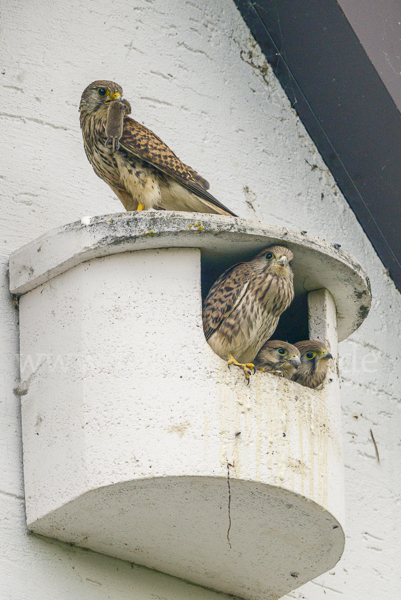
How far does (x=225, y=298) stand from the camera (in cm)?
379

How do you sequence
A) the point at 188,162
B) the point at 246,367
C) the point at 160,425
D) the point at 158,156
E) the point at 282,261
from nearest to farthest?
the point at 160,425
the point at 246,367
the point at 282,261
the point at 158,156
the point at 188,162

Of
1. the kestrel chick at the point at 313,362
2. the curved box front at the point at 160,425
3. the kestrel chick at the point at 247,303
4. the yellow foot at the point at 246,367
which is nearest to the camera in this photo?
the curved box front at the point at 160,425

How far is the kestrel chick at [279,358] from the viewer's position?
159 inches

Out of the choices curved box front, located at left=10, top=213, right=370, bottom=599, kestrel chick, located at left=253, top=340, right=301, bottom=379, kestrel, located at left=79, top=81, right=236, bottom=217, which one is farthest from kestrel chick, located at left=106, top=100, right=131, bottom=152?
kestrel chick, located at left=253, top=340, right=301, bottom=379

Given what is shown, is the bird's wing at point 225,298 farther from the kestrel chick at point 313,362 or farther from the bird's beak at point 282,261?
the kestrel chick at point 313,362

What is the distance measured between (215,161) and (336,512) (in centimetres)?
201

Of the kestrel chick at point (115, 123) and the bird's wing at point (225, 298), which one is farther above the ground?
the kestrel chick at point (115, 123)

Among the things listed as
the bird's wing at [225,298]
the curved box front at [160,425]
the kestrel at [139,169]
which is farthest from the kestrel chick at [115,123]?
the bird's wing at [225,298]

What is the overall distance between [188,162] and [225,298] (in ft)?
4.32

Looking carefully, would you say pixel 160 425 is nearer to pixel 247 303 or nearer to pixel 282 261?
pixel 247 303

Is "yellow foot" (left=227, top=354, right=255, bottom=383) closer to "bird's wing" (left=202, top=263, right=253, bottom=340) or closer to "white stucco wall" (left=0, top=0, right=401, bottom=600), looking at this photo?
"bird's wing" (left=202, top=263, right=253, bottom=340)

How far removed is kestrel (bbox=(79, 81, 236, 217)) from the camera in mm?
4023

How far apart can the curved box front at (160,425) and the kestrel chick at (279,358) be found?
0.18 m

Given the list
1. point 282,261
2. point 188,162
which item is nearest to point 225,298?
point 282,261
